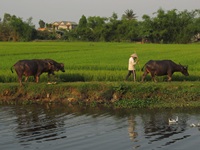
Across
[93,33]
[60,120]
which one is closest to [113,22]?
[93,33]

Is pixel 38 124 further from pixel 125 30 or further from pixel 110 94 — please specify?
pixel 125 30

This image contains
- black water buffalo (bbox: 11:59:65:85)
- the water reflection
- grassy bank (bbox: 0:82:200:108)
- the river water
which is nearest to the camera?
the river water

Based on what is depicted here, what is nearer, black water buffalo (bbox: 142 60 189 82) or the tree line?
black water buffalo (bbox: 142 60 189 82)

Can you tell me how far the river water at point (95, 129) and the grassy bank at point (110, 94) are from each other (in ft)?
2.39

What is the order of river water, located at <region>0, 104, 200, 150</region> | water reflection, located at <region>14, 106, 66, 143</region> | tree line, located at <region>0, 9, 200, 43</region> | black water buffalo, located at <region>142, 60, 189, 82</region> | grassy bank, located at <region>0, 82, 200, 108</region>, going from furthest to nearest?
tree line, located at <region>0, 9, 200, 43</region>, black water buffalo, located at <region>142, 60, 189, 82</region>, grassy bank, located at <region>0, 82, 200, 108</region>, water reflection, located at <region>14, 106, 66, 143</region>, river water, located at <region>0, 104, 200, 150</region>

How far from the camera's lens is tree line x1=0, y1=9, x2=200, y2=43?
186ft

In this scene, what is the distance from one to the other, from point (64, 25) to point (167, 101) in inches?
3758

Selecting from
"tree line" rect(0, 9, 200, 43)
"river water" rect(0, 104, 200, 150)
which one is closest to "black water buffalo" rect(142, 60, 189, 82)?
"river water" rect(0, 104, 200, 150)

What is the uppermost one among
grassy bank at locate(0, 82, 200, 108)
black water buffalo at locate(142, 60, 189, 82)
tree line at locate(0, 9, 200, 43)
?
tree line at locate(0, 9, 200, 43)

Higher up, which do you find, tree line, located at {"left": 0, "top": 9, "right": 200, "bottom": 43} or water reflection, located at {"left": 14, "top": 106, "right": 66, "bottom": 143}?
tree line, located at {"left": 0, "top": 9, "right": 200, "bottom": 43}

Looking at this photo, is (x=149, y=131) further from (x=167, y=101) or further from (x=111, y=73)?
(x=111, y=73)

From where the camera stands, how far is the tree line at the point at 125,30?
56750 millimetres

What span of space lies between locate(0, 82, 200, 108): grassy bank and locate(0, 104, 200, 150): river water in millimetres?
729

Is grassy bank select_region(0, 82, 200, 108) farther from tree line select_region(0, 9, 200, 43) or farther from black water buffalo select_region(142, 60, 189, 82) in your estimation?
tree line select_region(0, 9, 200, 43)
